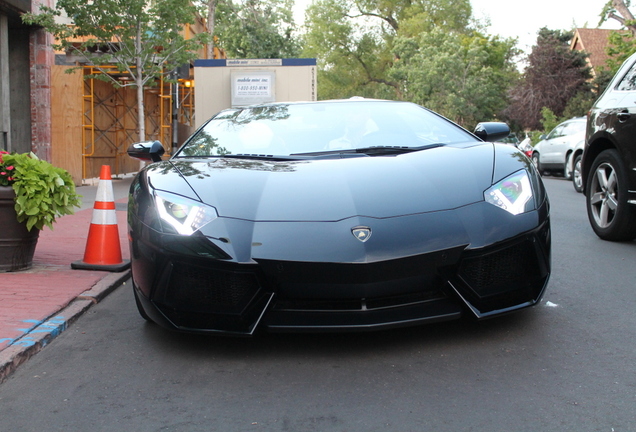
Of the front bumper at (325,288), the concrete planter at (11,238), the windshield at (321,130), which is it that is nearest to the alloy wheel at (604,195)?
the windshield at (321,130)

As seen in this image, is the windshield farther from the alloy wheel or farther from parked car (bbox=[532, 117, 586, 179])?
parked car (bbox=[532, 117, 586, 179])

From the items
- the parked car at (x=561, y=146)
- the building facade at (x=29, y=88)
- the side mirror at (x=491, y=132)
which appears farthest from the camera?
the parked car at (x=561, y=146)

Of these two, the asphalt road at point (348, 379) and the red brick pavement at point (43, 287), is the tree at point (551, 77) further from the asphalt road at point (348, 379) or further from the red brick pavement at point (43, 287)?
the asphalt road at point (348, 379)

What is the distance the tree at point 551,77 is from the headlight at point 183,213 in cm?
3586

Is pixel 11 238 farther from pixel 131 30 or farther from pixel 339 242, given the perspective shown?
pixel 131 30

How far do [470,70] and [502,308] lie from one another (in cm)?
4564

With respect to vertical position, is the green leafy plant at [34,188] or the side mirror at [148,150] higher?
the side mirror at [148,150]

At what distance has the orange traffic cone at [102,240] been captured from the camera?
566 cm

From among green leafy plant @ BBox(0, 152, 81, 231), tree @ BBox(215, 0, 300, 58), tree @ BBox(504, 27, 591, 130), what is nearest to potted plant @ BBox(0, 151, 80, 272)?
green leafy plant @ BBox(0, 152, 81, 231)

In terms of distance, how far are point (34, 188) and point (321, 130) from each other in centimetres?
229

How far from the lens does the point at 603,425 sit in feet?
8.07

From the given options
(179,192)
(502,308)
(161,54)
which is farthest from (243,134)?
(161,54)

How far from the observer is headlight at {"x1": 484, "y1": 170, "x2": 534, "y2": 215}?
346 cm

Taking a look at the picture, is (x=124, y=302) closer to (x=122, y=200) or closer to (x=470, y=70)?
(x=122, y=200)
